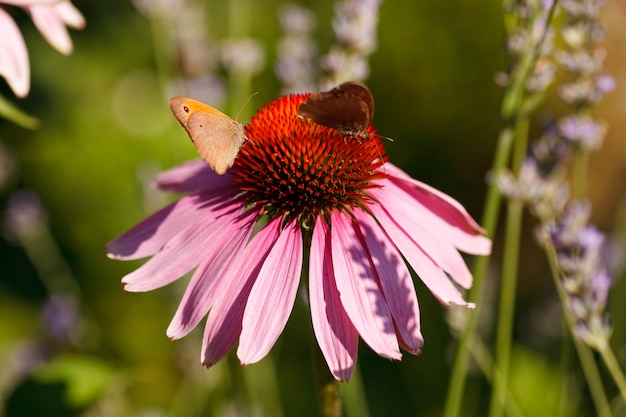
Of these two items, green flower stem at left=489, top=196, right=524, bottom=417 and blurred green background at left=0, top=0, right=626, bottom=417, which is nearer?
green flower stem at left=489, top=196, right=524, bottom=417

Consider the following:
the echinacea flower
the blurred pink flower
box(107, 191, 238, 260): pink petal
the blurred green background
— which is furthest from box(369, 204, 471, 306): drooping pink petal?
the blurred green background

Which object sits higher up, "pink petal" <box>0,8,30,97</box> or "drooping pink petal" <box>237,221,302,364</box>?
"pink petal" <box>0,8,30,97</box>

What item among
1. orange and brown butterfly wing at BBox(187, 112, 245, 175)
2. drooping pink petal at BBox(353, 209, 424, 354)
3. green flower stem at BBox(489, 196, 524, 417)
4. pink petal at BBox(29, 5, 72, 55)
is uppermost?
pink petal at BBox(29, 5, 72, 55)

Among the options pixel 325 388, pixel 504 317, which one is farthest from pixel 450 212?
pixel 325 388

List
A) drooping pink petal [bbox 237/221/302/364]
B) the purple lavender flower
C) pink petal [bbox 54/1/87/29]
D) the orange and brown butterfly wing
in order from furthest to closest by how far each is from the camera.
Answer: pink petal [bbox 54/1/87/29], the purple lavender flower, the orange and brown butterfly wing, drooping pink petal [bbox 237/221/302/364]

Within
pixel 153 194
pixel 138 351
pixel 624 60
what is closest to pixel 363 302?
pixel 153 194

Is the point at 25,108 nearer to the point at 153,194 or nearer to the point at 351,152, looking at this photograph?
the point at 153,194

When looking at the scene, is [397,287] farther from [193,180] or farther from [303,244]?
[193,180]

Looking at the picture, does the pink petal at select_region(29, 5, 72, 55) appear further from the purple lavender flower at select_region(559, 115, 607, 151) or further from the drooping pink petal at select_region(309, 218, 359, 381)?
the purple lavender flower at select_region(559, 115, 607, 151)
